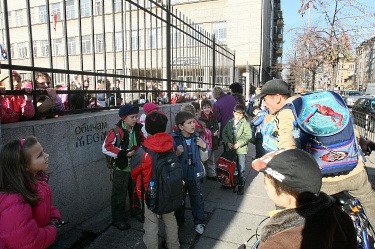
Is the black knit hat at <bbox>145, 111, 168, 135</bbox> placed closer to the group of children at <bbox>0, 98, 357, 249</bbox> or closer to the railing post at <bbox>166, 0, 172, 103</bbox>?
the group of children at <bbox>0, 98, 357, 249</bbox>

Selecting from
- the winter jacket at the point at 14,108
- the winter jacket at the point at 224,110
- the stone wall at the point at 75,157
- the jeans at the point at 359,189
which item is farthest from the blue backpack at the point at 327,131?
the winter jacket at the point at 224,110

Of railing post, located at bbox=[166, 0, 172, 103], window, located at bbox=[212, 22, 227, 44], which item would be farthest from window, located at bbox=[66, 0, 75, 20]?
railing post, located at bbox=[166, 0, 172, 103]

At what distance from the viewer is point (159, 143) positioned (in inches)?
107

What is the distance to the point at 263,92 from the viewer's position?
2.67 meters

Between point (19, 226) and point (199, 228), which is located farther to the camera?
point (199, 228)

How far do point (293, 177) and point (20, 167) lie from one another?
5.69ft

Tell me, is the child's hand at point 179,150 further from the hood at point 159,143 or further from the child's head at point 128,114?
the child's head at point 128,114

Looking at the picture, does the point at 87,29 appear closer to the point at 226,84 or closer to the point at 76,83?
the point at 226,84

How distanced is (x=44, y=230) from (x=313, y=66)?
52.9 ft

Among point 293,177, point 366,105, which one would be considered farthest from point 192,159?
point 366,105

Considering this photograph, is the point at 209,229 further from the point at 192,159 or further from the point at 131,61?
the point at 131,61

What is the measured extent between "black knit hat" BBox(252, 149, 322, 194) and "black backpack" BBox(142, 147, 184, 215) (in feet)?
4.69

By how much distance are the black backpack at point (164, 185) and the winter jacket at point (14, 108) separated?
1380mm

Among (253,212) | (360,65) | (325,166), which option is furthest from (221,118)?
(360,65)
